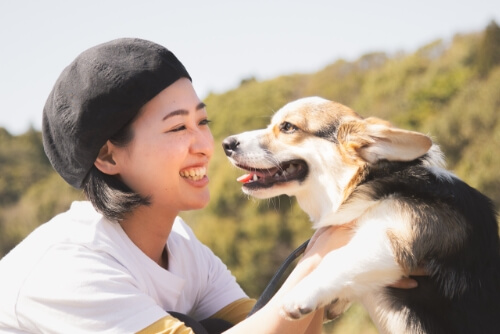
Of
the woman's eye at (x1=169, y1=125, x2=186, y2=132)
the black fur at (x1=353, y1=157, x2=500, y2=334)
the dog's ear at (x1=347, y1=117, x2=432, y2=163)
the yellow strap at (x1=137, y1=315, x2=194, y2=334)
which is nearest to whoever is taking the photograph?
the yellow strap at (x1=137, y1=315, x2=194, y2=334)

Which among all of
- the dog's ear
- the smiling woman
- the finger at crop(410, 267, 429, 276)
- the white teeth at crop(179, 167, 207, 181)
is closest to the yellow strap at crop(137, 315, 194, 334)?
the smiling woman

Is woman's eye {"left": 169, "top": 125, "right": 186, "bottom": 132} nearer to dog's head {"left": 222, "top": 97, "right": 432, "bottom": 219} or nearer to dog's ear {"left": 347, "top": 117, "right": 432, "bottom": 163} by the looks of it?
dog's head {"left": 222, "top": 97, "right": 432, "bottom": 219}

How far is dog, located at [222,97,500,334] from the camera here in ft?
8.21

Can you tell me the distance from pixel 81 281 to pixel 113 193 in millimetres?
431

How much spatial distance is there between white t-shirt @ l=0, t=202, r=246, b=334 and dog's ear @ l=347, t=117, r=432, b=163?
100 cm

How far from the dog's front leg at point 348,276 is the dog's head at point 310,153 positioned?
0.38 m

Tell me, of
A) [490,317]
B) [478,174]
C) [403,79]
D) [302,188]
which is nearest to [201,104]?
[302,188]

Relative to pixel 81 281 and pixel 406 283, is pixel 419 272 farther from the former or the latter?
pixel 81 281

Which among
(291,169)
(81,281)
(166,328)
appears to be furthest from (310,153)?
(81,281)

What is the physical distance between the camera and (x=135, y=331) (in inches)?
94.2

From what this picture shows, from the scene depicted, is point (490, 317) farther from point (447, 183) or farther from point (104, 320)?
point (104, 320)

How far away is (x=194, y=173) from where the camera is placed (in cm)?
281

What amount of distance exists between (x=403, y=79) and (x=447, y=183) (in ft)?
32.5

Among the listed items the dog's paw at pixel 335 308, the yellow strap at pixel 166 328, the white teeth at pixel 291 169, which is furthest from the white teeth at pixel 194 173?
the dog's paw at pixel 335 308
